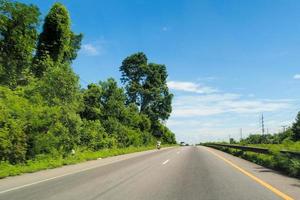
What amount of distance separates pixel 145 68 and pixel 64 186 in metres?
75.2

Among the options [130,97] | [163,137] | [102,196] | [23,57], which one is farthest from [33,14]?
[163,137]

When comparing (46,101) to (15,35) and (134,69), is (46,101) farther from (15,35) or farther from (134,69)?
(134,69)

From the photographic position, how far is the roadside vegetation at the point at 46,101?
21516 millimetres

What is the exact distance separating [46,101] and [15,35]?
5.94 m

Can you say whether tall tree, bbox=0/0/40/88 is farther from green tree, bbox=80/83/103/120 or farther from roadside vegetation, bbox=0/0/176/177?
green tree, bbox=80/83/103/120

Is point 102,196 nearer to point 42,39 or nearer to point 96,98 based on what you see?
point 42,39

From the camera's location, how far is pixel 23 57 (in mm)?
33031

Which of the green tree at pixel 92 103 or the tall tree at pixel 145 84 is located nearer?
the green tree at pixel 92 103

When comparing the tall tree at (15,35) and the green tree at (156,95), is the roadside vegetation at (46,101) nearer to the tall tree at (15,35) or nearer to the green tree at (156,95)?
the tall tree at (15,35)

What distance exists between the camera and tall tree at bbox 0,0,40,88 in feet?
95.2

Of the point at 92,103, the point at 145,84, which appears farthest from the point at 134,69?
the point at 92,103

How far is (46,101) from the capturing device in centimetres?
2933

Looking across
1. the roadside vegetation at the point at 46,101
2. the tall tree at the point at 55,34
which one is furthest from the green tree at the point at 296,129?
the tall tree at the point at 55,34

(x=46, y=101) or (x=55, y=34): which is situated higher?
(x=55, y=34)
